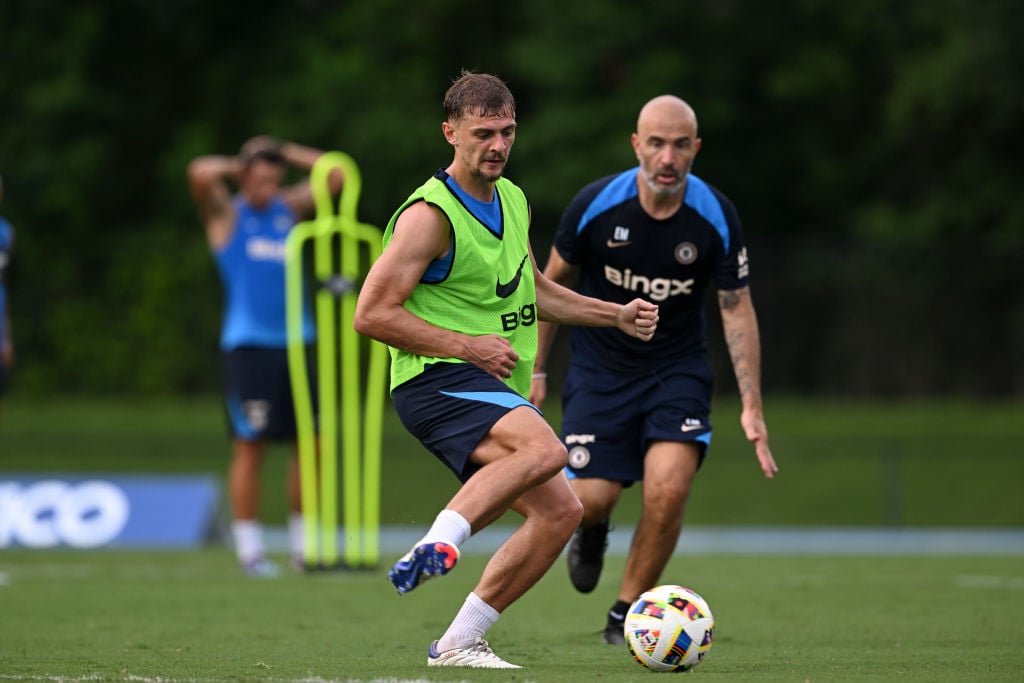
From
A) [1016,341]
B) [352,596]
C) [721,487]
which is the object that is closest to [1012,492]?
[721,487]

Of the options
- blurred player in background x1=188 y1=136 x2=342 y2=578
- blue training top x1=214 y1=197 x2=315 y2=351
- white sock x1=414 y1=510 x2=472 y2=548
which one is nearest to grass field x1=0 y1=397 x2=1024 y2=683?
white sock x1=414 y1=510 x2=472 y2=548

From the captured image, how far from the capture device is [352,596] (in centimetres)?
1018

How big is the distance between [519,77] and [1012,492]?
12.5 meters

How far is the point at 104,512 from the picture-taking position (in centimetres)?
1474

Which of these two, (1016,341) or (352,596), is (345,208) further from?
(1016,341)

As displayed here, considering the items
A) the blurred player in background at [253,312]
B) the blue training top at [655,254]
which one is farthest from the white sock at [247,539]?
the blue training top at [655,254]

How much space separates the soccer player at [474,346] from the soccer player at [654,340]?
1.48 metres

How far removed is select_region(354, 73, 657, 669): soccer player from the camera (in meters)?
6.07

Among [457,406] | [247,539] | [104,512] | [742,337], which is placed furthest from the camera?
[104,512]

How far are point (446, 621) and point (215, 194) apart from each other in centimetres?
465

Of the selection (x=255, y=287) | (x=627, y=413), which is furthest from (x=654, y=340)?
(x=255, y=287)

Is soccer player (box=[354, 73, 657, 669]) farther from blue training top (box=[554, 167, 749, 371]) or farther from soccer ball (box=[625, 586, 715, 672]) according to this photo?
blue training top (box=[554, 167, 749, 371])

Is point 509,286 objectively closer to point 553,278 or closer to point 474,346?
point 474,346

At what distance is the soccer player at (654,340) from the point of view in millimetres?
7730
